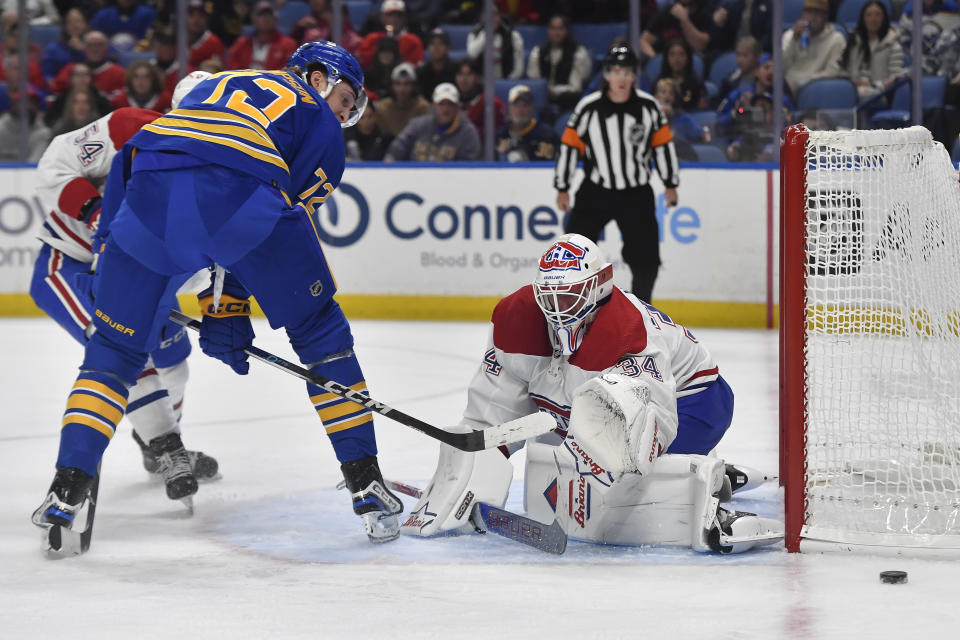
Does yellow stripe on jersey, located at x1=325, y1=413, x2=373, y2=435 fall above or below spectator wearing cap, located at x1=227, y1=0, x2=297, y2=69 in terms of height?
below

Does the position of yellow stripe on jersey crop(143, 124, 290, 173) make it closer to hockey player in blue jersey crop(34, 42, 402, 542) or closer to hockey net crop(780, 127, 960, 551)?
hockey player in blue jersey crop(34, 42, 402, 542)

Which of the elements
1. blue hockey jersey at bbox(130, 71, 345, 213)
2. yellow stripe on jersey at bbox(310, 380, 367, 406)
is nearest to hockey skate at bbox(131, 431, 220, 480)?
yellow stripe on jersey at bbox(310, 380, 367, 406)

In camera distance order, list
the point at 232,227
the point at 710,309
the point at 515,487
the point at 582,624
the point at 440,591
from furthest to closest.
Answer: the point at 710,309, the point at 515,487, the point at 232,227, the point at 440,591, the point at 582,624

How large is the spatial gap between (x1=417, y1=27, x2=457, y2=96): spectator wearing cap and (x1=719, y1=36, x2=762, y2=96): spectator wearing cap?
58.1 inches

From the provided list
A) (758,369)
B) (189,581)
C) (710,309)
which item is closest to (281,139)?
(189,581)

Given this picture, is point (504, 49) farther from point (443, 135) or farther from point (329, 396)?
point (329, 396)

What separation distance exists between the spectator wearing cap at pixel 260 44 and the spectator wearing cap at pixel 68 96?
790mm

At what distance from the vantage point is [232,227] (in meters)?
2.90

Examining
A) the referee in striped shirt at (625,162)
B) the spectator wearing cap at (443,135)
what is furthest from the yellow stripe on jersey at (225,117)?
the spectator wearing cap at (443,135)

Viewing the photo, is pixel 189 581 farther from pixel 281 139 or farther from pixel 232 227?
pixel 281 139

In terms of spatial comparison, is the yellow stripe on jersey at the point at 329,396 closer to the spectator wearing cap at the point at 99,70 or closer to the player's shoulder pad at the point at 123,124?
the player's shoulder pad at the point at 123,124

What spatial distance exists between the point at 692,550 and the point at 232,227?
117 centimetres

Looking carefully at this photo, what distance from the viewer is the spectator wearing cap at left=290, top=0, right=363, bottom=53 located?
7.81m

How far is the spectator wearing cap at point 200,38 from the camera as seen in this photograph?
26.3 feet
